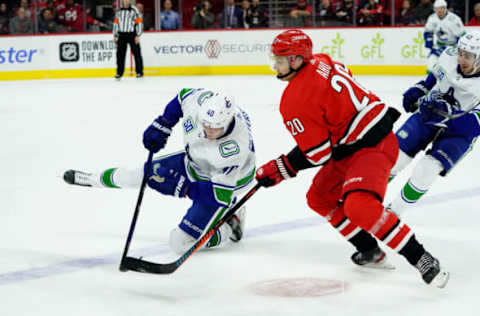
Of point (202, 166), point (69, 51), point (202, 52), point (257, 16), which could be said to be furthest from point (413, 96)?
point (69, 51)

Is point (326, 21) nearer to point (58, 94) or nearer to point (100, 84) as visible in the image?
point (100, 84)

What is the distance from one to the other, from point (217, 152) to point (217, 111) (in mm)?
252

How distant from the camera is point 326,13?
44.0 ft

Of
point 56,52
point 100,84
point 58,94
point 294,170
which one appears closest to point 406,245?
point 294,170

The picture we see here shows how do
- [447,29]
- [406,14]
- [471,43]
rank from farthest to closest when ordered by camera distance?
1. [406,14]
2. [447,29]
3. [471,43]

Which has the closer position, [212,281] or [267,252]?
[212,281]

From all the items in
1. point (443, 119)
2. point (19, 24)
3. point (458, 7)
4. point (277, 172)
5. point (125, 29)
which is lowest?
point (277, 172)

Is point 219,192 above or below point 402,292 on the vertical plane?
above

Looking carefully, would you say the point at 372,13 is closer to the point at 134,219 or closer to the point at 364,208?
the point at 134,219

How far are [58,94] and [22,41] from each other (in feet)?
11.0

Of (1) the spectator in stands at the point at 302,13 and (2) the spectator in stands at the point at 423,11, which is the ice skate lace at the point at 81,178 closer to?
(2) the spectator in stands at the point at 423,11

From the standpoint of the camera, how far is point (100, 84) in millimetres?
12391

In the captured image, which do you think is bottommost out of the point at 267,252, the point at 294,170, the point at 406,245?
the point at 267,252

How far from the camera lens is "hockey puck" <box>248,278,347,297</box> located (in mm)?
2859
